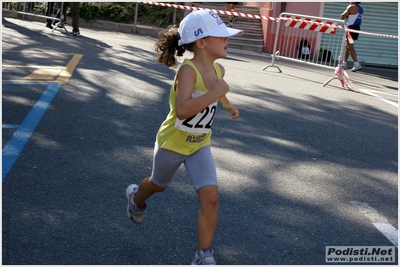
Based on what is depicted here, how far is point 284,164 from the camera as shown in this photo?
6.84 m

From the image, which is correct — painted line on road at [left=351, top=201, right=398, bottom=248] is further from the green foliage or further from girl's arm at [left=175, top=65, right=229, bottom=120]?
the green foliage

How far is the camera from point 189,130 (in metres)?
4.19

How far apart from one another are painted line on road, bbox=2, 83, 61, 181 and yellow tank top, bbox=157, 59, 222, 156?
2002mm

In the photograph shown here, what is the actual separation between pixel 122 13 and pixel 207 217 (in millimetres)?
18623

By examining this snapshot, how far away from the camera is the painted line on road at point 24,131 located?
614 cm

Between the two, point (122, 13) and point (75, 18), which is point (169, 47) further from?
point (122, 13)

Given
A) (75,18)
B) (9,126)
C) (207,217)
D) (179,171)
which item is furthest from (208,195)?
(75,18)

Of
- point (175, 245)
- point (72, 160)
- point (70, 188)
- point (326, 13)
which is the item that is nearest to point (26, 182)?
point (70, 188)

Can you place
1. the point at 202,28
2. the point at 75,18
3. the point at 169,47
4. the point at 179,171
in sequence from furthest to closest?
the point at 75,18, the point at 179,171, the point at 169,47, the point at 202,28

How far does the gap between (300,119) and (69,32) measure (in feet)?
35.5

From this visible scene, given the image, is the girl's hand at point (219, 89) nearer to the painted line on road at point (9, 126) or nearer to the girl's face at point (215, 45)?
the girl's face at point (215, 45)

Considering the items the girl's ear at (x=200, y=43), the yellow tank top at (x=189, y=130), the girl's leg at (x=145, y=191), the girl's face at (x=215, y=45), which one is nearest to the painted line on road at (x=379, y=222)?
the yellow tank top at (x=189, y=130)

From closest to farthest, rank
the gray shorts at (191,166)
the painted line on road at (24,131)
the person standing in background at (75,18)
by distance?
the gray shorts at (191,166), the painted line on road at (24,131), the person standing in background at (75,18)

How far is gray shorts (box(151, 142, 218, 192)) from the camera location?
414 centimetres
